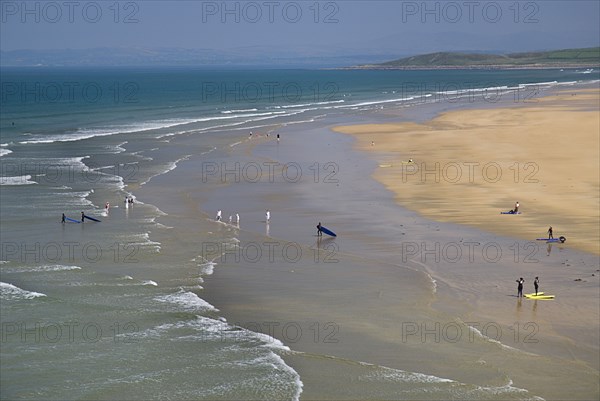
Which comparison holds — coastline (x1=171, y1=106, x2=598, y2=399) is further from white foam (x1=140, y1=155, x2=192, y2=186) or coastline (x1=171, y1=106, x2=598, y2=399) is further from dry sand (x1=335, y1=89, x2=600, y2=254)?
white foam (x1=140, y1=155, x2=192, y2=186)

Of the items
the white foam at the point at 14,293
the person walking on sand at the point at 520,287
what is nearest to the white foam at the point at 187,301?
the white foam at the point at 14,293

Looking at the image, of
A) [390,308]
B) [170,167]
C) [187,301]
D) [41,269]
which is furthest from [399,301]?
[170,167]

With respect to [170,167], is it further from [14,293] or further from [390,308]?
[390,308]

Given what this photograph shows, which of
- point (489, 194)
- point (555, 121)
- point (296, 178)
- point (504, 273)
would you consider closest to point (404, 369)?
point (504, 273)

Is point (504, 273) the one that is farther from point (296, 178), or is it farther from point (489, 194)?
point (296, 178)

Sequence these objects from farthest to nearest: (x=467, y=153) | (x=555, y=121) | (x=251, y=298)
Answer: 1. (x=555, y=121)
2. (x=467, y=153)
3. (x=251, y=298)

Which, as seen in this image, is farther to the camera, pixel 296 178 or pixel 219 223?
pixel 296 178

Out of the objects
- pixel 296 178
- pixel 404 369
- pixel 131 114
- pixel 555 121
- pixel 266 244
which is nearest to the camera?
pixel 404 369
